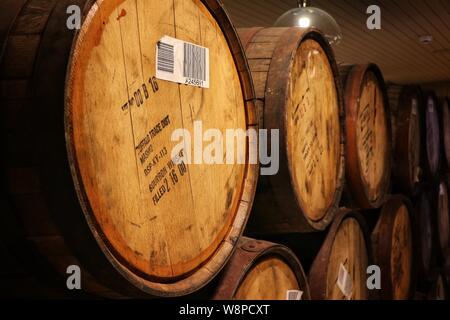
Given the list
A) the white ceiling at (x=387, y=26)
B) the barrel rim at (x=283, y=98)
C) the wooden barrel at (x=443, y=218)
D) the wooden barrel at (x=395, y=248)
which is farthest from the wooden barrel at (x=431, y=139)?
the barrel rim at (x=283, y=98)

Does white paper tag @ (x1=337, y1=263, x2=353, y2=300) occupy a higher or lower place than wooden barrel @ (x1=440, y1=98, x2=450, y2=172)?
lower

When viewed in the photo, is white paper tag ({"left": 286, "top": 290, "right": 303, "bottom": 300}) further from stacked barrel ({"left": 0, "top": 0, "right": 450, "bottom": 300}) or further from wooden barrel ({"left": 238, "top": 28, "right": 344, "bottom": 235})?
wooden barrel ({"left": 238, "top": 28, "right": 344, "bottom": 235})

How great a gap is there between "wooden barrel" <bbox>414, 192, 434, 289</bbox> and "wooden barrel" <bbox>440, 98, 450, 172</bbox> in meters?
0.59

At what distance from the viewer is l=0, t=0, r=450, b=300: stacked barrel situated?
0.84 metres

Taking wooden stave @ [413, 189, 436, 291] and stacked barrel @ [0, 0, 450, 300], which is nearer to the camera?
stacked barrel @ [0, 0, 450, 300]

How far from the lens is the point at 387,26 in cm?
757

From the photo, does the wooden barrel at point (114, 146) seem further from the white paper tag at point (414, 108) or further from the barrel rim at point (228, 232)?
the white paper tag at point (414, 108)

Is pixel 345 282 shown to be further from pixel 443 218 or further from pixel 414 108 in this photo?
pixel 443 218

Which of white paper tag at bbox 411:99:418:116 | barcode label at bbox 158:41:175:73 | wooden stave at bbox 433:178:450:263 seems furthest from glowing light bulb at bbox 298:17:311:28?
barcode label at bbox 158:41:175:73

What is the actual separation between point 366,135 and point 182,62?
5.26ft

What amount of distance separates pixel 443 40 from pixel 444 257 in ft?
16.3

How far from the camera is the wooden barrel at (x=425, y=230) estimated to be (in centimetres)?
382

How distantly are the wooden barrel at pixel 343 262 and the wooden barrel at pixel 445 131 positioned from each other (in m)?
2.40

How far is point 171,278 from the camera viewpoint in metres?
1.10
